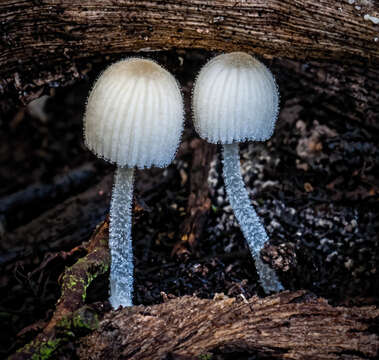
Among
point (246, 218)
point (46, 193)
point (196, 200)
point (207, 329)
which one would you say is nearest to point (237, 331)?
point (207, 329)

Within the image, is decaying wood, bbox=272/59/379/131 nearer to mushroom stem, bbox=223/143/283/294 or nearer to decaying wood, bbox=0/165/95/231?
mushroom stem, bbox=223/143/283/294

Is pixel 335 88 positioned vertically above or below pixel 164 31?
below

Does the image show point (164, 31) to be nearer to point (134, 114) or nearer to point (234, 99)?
point (234, 99)

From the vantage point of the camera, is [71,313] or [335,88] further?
[335,88]

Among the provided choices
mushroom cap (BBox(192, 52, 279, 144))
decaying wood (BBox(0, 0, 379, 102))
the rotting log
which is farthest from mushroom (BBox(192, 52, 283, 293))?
the rotting log

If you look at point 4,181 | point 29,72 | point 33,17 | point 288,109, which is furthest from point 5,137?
point 288,109
